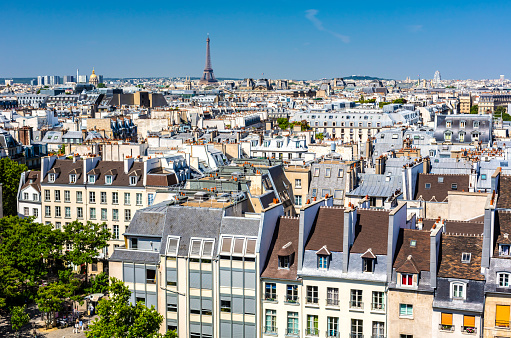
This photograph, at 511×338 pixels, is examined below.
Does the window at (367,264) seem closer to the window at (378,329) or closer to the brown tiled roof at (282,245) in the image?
the window at (378,329)

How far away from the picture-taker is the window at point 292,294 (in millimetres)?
31266

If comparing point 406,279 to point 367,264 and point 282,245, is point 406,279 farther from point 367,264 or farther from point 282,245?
point 282,245

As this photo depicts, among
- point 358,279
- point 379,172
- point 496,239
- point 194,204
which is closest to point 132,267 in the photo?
point 194,204

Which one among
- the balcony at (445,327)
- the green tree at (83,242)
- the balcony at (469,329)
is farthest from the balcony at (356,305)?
the green tree at (83,242)

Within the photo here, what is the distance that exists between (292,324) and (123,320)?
734 centimetres

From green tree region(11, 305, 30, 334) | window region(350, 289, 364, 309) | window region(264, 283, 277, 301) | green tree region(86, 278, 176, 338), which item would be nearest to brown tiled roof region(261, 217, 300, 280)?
window region(264, 283, 277, 301)

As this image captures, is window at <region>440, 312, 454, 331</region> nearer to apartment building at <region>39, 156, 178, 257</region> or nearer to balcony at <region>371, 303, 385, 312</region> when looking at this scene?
balcony at <region>371, 303, 385, 312</region>

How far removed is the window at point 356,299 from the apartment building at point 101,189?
25554 millimetres

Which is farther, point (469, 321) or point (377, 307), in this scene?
point (377, 307)

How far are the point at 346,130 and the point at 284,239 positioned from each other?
338ft

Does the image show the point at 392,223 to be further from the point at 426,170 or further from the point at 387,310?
the point at 426,170

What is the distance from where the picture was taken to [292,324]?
1236 inches

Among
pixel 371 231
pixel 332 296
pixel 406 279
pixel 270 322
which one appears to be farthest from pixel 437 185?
pixel 270 322

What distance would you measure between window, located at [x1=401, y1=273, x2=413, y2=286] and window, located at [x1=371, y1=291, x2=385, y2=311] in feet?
3.55
